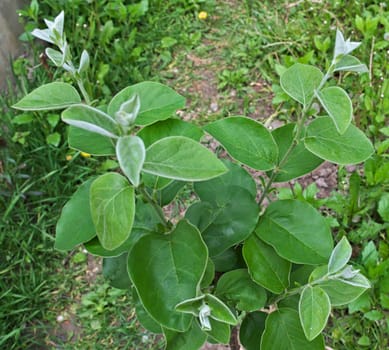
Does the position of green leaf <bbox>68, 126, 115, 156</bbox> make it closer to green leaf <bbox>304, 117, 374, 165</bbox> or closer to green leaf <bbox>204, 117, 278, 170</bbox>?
green leaf <bbox>204, 117, 278, 170</bbox>

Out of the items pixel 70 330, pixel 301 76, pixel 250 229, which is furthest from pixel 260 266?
pixel 70 330

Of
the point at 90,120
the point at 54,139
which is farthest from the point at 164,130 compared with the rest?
the point at 54,139

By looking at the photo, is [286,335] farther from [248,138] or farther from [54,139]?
[54,139]

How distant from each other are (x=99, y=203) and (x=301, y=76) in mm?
407

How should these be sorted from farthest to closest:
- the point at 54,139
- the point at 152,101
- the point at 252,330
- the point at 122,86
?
the point at 122,86 → the point at 54,139 → the point at 252,330 → the point at 152,101

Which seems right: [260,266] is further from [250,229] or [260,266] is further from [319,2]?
[319,2]

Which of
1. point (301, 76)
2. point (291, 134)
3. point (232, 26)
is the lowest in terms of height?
point (232, 26)

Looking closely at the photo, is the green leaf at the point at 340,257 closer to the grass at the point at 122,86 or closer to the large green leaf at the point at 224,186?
the large green leaf at the point at 224,186

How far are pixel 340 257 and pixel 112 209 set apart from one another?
39cm

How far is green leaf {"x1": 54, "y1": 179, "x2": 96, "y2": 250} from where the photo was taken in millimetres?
859

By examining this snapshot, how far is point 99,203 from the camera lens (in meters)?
0.70

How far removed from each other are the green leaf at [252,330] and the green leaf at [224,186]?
28 cm

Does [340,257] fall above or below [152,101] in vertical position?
below

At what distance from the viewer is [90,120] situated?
0.68 metres
